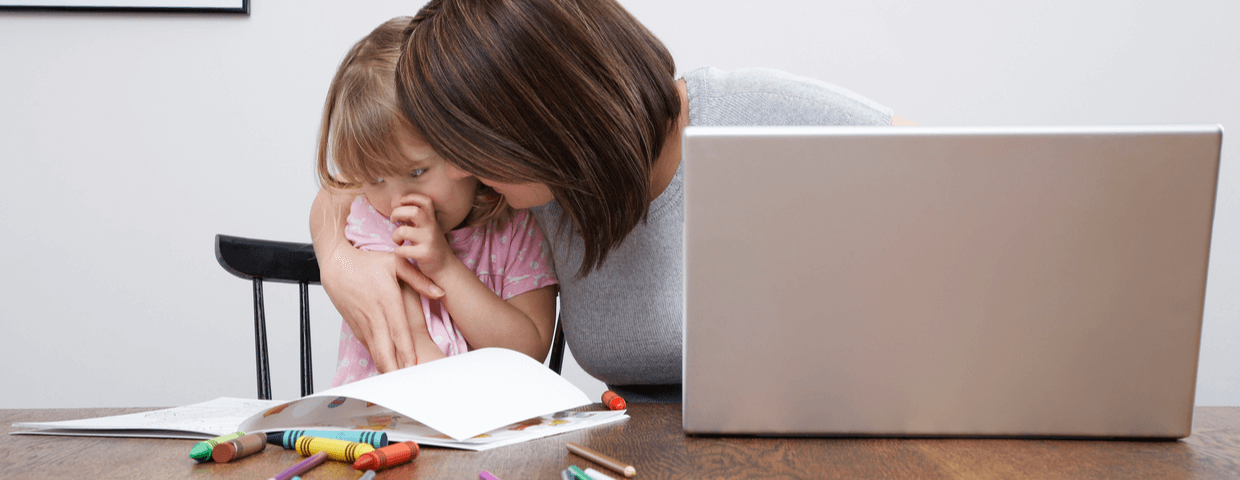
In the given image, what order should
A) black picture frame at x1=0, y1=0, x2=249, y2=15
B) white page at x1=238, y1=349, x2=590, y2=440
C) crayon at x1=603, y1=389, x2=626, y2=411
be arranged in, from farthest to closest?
black picture frame at x1=0, y1=0, x2=249, y2=15, crayon at x1=603, y1=389, x2=626, y2=411, white page at x1=238, y1=349, x2=590, y2=440

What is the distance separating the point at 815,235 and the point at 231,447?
1.27 feet

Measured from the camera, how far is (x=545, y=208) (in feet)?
2.96

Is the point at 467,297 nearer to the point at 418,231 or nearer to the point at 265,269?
the point at 418,231

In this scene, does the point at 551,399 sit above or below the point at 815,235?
below

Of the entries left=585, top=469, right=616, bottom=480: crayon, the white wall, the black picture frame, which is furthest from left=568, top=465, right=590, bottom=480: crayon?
the black picture frame

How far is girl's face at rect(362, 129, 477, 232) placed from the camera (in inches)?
30.1

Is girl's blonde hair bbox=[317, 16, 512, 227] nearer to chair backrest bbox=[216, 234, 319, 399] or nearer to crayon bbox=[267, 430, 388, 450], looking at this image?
chair backrest bbox=[216, 234, 319, 399]

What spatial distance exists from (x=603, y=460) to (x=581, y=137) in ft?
1.05

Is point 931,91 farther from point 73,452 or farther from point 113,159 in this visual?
point 113,159

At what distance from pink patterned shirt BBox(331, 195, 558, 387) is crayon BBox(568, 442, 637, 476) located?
0.48m

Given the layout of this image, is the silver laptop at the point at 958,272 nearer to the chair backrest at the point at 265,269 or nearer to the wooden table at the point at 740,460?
the wooden table at the point at 740,460

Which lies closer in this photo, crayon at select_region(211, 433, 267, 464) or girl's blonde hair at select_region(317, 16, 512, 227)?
crayon at select_region(211, 433, 267, 464)

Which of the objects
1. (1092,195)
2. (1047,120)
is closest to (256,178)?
(1092,195)

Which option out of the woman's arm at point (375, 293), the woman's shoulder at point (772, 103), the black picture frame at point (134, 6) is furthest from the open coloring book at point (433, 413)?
the black picture frame at point (134, 6)
